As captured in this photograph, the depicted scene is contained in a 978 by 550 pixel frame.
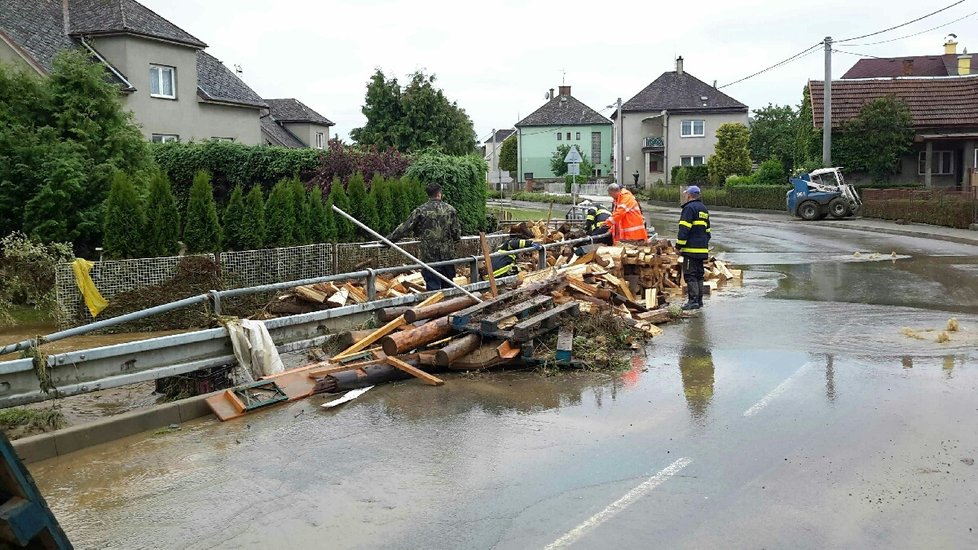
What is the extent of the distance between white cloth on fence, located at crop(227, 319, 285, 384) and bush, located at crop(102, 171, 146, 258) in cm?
557

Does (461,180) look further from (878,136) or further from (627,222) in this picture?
(878,136)

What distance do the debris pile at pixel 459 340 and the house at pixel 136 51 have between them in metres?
22.0

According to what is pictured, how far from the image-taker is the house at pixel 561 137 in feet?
307

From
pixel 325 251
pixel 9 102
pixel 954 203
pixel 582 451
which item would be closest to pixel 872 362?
pixel 582 451

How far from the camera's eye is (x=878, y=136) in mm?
40281

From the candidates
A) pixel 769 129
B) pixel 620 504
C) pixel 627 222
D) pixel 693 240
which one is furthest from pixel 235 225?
pixel 769 129

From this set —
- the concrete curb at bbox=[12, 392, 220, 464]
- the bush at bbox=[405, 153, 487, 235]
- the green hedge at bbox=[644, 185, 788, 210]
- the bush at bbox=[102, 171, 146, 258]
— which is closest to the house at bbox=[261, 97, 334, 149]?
the green hedge at bbox=[644, 185, 788, 210]

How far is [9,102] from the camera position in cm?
1440

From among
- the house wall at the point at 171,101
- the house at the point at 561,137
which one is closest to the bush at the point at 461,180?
the house wall at the point at 171,101

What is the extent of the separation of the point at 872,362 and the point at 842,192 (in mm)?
29112

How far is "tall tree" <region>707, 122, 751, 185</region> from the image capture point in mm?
58375

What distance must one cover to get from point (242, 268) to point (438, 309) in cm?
467

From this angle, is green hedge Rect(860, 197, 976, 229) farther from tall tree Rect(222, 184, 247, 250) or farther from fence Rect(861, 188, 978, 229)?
tall tree Rect(222, 184, 247, 250)

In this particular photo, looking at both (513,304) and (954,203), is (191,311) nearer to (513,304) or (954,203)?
(513,304)
